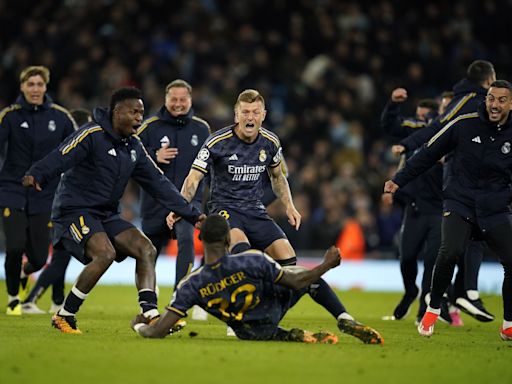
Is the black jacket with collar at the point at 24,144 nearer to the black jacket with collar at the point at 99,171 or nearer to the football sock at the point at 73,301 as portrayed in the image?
the black jacket with collar at the point at 99,171

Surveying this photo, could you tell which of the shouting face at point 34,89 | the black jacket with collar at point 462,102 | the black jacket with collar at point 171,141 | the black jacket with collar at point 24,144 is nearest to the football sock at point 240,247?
the black jacket with collar at point 171,141

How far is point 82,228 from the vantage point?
937 centimetres

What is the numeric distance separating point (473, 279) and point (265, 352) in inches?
199

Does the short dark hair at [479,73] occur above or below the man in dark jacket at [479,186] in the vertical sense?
above

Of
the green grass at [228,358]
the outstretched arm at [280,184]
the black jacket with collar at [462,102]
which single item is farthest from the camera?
the black jacket with collar at [462,102]

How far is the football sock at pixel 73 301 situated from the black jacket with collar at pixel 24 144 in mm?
2932

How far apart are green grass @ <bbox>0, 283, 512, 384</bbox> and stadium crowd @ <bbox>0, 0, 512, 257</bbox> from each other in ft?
34.9

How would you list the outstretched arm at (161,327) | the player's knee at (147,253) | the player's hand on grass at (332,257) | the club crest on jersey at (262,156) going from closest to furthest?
the player's hand on grass at (332,257)
the outstretched arm at (161,327)
the player's knee at (147,253)
the club crest on jersey at (262,156)

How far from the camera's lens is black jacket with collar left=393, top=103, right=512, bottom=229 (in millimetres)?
9742

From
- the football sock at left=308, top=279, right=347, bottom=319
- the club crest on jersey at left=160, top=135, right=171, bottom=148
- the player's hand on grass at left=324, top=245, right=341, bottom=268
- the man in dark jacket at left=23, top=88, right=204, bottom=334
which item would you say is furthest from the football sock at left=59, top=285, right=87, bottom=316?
the club crest on jersey at left=160, top=135, right=171, bottom=148

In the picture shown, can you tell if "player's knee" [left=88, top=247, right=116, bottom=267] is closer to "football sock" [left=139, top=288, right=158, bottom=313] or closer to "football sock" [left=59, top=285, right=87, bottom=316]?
"football sock" [left=59, top=285, right=87, bottom=316]

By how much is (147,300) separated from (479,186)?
3.21 m

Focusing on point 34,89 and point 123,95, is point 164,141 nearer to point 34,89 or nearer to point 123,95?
point 34,89

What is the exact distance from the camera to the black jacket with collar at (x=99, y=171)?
941 cm
